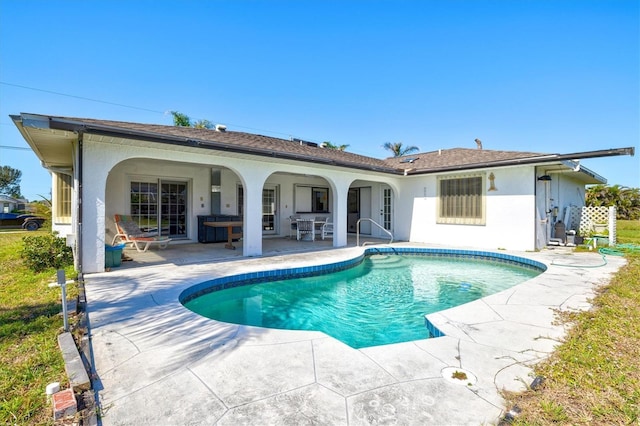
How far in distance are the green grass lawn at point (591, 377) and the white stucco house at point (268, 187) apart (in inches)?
251

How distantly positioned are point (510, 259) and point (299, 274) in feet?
21.8

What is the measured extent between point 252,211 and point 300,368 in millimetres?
6618

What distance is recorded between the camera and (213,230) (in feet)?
38.0

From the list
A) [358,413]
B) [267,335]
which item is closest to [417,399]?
[358,413]

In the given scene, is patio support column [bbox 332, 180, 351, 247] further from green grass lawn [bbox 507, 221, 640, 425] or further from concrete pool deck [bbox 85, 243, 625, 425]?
green grass lawn [bbox 507, 221, 640, 425]

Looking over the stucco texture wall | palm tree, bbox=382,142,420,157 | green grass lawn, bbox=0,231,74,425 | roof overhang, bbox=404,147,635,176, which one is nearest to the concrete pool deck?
green grass lawn, bbox=0,231,74,425

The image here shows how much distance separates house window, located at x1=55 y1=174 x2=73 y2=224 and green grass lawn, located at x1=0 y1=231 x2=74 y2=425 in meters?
7.25

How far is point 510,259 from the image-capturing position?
9320 millimetres

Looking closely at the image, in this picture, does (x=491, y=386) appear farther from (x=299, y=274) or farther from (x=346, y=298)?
(x=299, y=274)

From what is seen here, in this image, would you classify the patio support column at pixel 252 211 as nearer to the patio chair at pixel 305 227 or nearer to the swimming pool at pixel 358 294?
the swimming pool at pixel 358 294

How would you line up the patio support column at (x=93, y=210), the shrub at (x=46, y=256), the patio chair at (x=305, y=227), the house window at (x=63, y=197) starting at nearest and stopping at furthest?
the patio support column at (x=93, y=210)
the shrub at (x=46, y=256)
the house window at (x=63, y=197)
the patio chair at (x=305, y=227)

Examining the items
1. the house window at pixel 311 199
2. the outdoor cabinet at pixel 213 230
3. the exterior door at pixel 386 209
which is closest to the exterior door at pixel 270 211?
the house window at pixel 311 199

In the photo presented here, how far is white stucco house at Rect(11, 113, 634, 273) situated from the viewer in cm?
657

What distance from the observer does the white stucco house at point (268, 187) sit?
21.6 ft
